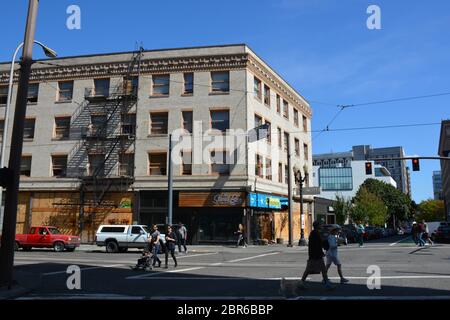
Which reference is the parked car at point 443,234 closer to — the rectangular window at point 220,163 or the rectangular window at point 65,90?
the rectangular window at point 220,163

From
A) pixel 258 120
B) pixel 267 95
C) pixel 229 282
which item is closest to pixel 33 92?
pixel 258 120

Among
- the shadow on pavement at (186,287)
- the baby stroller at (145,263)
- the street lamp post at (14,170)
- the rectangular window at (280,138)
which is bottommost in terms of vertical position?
the shadow on pavement at (186,287)

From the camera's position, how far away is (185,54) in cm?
3556

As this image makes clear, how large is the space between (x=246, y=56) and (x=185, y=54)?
4.95 meters

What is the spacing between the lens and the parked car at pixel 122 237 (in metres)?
28.1

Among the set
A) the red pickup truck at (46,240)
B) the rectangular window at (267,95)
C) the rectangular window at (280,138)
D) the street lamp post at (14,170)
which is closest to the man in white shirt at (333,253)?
the street lamp post at (14,170)

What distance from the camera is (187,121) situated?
3497cm

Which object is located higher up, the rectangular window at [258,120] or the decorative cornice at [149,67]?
the decorative cornice at [149,67]

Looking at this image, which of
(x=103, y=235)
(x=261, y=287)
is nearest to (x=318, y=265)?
(x=261, y=287)

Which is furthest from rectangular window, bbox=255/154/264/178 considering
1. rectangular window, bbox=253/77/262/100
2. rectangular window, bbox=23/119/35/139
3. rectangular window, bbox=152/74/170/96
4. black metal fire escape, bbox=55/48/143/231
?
rectangular window, bbox=23/119/35/139

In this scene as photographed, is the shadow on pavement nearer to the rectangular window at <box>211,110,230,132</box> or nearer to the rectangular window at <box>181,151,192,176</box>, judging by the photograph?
the rectangular window at <box>181,151,192,176</box>

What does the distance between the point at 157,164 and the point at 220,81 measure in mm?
8176

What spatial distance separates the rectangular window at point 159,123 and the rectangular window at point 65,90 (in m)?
7.94
